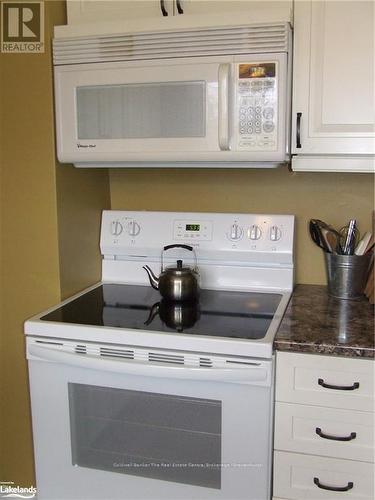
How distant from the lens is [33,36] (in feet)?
5.39

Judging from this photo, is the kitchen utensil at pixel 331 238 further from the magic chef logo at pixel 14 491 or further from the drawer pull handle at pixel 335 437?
the magic chef logo at pixel 14 491

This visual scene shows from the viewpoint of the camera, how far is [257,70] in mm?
1521

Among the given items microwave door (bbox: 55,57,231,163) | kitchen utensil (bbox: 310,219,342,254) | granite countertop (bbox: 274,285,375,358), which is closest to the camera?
granite countertop (bbox: 274,285,375,358)

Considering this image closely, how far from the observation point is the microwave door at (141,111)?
5.14 feet

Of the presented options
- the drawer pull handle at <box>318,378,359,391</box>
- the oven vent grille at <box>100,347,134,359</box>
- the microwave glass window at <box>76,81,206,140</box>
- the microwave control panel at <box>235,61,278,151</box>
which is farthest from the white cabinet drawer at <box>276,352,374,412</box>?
the microwave glass window at <box>76,81,206,140</box>

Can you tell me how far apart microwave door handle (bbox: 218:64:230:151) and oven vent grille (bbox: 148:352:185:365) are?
0.65m

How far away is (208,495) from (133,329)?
0.52 meters

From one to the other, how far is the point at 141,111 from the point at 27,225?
540 mm

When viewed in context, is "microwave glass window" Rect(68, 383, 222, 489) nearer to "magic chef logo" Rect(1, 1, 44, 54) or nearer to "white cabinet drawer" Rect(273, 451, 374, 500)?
"white cabinet drawer" Rect(273, 451, 374, 500)

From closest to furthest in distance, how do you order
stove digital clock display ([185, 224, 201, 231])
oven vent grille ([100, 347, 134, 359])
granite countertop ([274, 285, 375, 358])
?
granite countertop ([274, 285, 375, 358]), oven vent grille ([100, 347, 134, 359]), stove digital clock display ([185, 224, 201, 231])

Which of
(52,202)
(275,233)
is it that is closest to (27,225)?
(52,202)

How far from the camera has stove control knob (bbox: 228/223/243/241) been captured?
1894 mm

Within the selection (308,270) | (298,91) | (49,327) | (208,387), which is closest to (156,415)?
(208,387)

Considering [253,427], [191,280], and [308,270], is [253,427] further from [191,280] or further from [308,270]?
[308,270]
